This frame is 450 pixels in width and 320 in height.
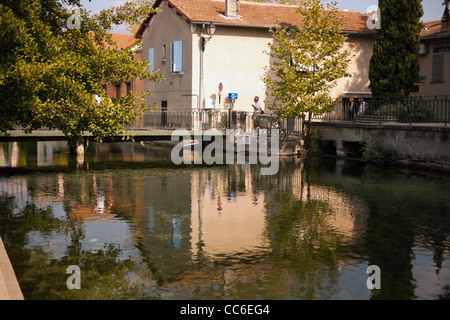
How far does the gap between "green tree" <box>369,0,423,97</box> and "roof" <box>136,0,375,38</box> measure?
10.9 ft

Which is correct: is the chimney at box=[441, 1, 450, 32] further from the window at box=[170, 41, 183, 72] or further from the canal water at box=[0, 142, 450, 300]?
the canal water at box=[0, 142, 450, 300]

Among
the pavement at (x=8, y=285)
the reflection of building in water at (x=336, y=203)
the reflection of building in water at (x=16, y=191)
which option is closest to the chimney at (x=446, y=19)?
the reflection of building in water at (x=336, y=203)

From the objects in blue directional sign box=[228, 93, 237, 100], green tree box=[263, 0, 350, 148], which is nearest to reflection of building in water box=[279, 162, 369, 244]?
green tree box=[263, 0, 350, 148]

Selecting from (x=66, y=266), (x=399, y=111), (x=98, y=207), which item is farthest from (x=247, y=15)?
(x=66, y=266)

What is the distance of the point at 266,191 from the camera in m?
14.9

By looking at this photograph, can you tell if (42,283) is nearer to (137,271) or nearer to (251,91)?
(137,271)

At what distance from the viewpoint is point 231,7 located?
29.8 m

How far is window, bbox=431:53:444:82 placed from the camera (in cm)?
3012

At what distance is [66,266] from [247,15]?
2473cm

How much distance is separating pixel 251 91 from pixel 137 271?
77.3 feet

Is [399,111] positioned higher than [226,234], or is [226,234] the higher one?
[399,111]

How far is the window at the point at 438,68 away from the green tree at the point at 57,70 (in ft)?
58.3

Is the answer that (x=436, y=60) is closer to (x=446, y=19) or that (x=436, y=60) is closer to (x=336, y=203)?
(x=446, y=19)
